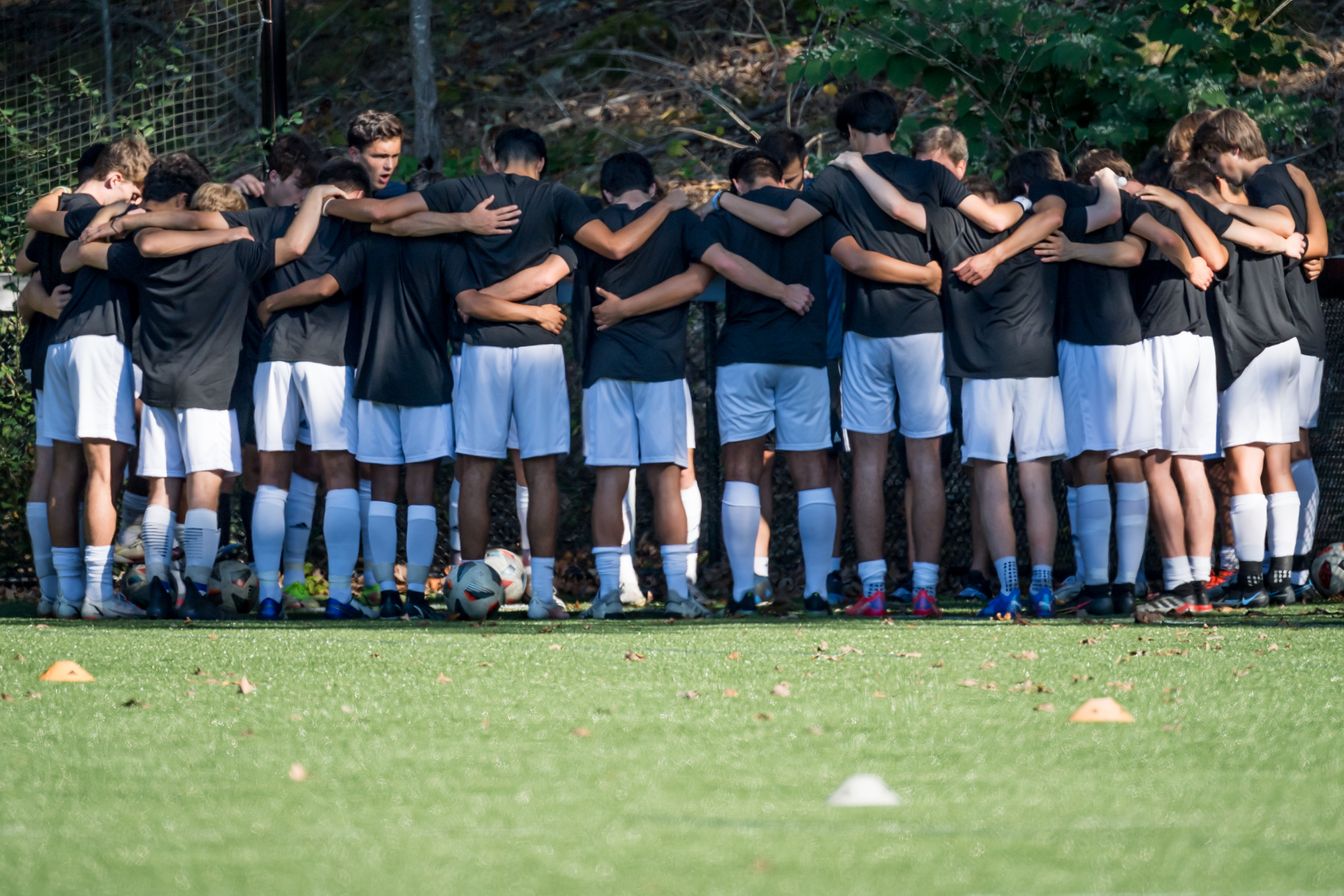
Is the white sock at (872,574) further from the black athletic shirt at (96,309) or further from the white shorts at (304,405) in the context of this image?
the black athletic shirt at (96,309)

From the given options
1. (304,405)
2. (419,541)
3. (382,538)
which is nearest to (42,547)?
(304,405)

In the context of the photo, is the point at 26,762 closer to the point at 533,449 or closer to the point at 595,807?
the point at 595,807

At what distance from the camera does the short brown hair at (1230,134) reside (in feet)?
29.2

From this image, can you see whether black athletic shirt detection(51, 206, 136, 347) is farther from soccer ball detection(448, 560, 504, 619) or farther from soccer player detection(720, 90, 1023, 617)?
soccer player detection(720, 90, 1023, 617)

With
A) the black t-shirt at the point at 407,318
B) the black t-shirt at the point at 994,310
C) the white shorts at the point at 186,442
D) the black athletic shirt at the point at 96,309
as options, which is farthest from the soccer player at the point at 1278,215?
the black athletic shirt at the point at 96,309

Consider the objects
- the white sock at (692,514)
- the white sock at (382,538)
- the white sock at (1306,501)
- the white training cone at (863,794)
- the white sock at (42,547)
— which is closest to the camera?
the white training cone at (863,794)

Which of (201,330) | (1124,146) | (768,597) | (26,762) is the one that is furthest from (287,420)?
(1124,146)

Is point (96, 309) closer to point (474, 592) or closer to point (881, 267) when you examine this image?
point (474, 592)

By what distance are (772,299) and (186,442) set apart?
9.90 ft

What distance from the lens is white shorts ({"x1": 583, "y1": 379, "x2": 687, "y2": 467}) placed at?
28.8 feet

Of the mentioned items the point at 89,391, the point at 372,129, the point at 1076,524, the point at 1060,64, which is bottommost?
the point at 1076,524

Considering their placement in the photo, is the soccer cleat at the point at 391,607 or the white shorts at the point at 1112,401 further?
the soccer cleat at the point at 391,607

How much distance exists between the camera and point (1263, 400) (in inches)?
352

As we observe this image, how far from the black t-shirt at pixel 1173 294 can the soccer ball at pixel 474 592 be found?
347 cm
